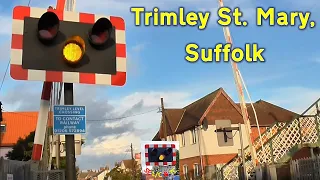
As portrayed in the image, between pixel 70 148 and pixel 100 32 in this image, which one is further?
pixel 100 32

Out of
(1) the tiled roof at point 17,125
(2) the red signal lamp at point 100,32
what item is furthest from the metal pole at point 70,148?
(1) the tiled roof at point 17,125

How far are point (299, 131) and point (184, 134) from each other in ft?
89.5

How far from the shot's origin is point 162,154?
16.1m

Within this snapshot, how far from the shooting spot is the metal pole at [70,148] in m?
4.22

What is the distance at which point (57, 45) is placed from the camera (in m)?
4.26

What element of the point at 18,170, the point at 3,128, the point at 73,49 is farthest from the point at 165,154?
the point at 3,128

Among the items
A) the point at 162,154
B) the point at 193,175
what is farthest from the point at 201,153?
the point at 162,154

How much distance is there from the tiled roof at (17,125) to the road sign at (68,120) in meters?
57.4

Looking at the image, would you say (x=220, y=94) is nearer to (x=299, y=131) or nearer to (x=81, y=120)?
(x=299, y=131)

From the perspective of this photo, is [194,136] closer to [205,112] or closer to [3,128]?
[205,112]

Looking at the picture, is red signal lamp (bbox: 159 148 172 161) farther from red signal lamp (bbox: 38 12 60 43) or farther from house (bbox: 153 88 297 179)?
house (bbox: 153 88 297 179)

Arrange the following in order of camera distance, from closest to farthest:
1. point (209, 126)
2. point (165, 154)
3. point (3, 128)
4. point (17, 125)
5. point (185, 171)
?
point (165, 154) → point (209, 126) → point (185, 171) → point (3, 128) → point (17, 125)

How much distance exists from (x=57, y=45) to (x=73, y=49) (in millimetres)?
164

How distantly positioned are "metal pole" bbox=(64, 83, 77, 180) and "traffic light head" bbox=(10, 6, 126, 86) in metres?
0.16
